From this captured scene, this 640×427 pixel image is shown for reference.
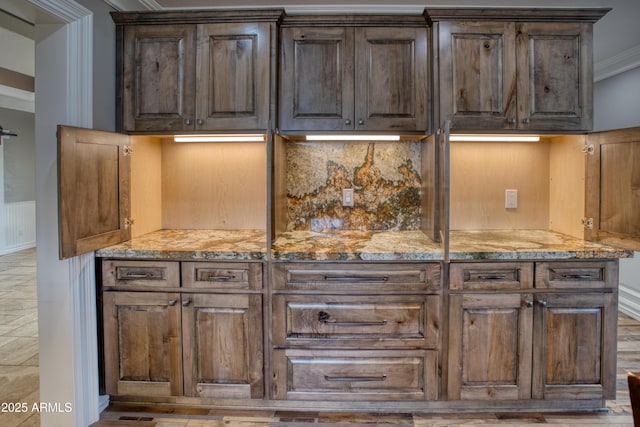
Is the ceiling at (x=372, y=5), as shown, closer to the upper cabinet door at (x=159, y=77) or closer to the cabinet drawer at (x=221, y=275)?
the upper cabinet door at (x=159, y=77)

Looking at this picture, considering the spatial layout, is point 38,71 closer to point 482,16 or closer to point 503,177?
point 482,16

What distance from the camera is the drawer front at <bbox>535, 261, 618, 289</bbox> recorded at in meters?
2.05

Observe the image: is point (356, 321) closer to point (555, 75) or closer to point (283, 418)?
point (283, 418)

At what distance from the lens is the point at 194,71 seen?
89.7 inches

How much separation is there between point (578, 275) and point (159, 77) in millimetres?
2604

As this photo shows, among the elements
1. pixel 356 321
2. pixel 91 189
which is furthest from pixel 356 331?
pixel 91 189

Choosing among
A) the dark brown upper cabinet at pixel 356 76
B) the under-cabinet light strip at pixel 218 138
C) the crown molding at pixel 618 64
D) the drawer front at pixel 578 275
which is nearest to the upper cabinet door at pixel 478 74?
the dark brown upper cabinet at pixel 356 76

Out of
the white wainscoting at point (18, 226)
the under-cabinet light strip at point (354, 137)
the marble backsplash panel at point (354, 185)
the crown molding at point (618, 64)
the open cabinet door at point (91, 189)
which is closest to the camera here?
the open cabinet door at point (91, 189)

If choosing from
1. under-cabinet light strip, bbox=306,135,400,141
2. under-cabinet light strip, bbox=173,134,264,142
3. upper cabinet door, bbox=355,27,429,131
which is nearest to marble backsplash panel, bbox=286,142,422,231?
under-cabinet light strip, bbox=306,135,400,141

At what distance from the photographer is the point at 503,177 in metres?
2.68

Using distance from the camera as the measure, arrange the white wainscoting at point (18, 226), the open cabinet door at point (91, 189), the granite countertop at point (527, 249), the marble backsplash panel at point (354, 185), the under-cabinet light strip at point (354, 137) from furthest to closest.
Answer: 1. the white wainscoting at point (18, 226)
2. the marble backsplash panel at point (354, 185)
3. the under-cabinet light strip at point (354, 137)
4. the granite countertop at point (527, 249)
5. the open cabinet door at point (91, 189)

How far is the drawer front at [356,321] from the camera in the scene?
207 centimetres

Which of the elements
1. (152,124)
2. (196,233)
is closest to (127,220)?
(196,233)

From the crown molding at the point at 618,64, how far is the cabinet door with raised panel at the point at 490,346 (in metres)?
3.12
